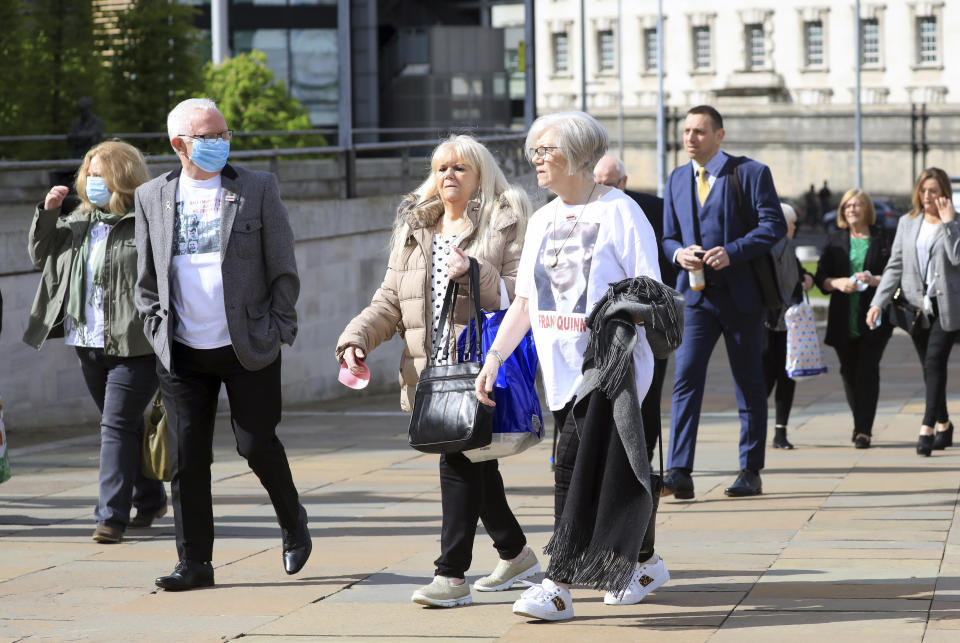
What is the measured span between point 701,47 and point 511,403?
77.1m

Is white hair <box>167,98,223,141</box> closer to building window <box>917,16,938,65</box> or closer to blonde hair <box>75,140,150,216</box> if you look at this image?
blonde hair <box>75,140,150,216</box>

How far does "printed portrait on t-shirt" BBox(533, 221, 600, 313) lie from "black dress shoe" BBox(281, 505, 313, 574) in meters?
1.54

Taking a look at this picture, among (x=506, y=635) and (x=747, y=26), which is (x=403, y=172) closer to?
(x=506, y=635)

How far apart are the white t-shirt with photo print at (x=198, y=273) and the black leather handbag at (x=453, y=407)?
1002 millimetres

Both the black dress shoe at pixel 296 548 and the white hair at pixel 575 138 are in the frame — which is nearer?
the white hair at pixel 575 138

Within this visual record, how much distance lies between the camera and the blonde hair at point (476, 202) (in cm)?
639

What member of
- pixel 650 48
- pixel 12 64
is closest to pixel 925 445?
pixel 12 64

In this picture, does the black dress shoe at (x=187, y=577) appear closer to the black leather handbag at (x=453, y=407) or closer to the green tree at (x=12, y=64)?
the black leather handbag at (x=453, y=407)

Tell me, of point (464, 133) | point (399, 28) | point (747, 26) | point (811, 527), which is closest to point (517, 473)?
point (811, 527)

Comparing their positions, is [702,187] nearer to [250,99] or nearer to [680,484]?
[680,484]

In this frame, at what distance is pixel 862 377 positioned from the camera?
11625 mm

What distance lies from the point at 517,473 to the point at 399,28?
60660 millimetres

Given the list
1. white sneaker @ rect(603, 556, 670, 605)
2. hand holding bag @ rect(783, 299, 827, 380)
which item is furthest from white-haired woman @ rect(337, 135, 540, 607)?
hand holding bag @ rect(783, 299, 827, 380)

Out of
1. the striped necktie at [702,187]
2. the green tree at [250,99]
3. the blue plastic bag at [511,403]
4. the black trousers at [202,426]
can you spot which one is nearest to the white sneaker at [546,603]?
the blue plastic bag at [511,403]
